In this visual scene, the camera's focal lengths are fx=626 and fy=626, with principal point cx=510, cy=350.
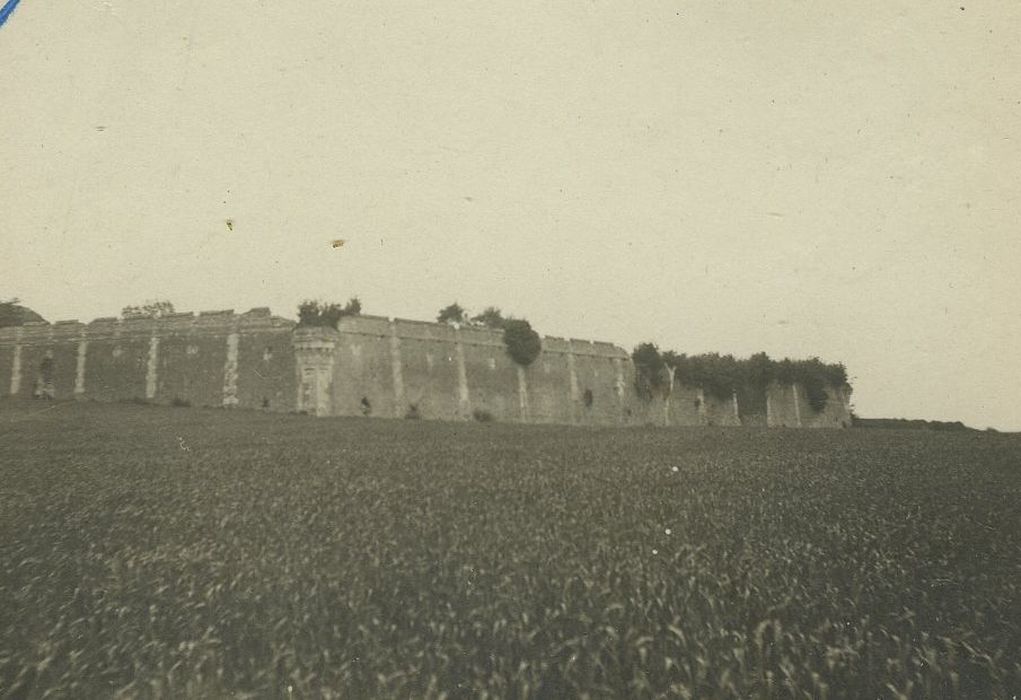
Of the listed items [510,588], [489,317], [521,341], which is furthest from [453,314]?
[510,588]

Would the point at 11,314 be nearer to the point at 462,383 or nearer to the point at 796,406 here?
the point at 462,383

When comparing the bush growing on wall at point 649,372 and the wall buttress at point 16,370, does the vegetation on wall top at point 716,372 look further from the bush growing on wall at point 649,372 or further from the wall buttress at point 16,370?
the wall buttress at point 16,370

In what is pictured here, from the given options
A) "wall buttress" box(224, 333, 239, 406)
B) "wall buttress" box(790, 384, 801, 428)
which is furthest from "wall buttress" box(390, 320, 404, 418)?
"wall buttress" box(790, 384, 801, 428)

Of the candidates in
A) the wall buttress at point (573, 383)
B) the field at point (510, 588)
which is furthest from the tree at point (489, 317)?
the field at point (510, 588)

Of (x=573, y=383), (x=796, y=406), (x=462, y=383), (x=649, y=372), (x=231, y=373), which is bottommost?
(x=796, y=406)

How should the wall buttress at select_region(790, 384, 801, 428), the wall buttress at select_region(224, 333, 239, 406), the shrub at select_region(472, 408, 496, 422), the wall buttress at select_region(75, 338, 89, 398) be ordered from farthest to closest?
the wall buttress at select_region(790, 384, 801, 428), the shrub at select_region(472, 408, 496, 422), the wall buttress at select_region(75, 338, 89, 398), the wall buttress at select_region(224, 333, 239, 406)

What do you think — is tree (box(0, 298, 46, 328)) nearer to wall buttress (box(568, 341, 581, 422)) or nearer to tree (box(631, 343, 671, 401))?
wall buttress (box(568, 341, 581, 422))
